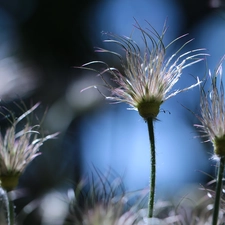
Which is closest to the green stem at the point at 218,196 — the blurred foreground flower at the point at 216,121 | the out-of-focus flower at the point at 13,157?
the blurred foreground flower at the point at 216,121

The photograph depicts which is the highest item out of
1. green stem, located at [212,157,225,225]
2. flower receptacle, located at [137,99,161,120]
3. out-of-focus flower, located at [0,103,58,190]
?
flower receptacle, located at [137,99,161,120]

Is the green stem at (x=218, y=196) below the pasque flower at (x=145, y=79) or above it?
below

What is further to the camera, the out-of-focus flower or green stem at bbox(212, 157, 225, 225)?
the out-of-focus flower

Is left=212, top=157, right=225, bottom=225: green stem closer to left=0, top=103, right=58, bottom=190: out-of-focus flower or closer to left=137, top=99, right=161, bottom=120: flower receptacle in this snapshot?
left=137, top=99, right=161, bottom=120: flower receptacle

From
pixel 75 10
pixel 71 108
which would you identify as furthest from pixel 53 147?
pixel 75 10

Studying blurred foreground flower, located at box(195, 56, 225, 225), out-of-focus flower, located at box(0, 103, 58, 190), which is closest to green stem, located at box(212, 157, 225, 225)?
blurred foreground flower, located at box(195, 56, 225, 225)

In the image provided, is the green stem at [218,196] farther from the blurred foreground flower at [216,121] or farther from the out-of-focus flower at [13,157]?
the out-of-focus flower at [13,157]

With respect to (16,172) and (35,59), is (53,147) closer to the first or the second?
(35,59)

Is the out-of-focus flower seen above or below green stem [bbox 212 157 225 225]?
above
